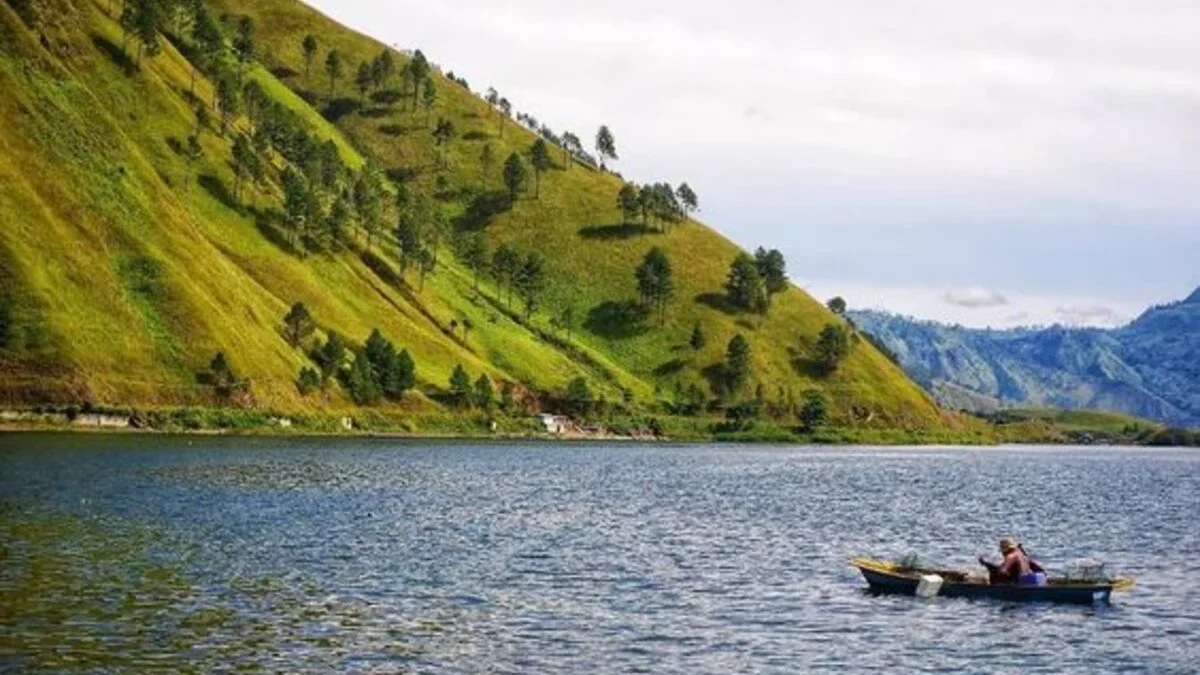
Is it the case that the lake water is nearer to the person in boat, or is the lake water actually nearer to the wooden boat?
the wooden boat

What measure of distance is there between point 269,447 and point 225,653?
127 m

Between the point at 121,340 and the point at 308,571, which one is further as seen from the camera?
the point at 121,340

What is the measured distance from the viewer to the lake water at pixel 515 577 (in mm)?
46438

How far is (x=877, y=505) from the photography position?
124m

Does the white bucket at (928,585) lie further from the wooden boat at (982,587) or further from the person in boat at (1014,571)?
the person in boat at (1014,571)

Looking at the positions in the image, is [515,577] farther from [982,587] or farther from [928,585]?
[982,587]

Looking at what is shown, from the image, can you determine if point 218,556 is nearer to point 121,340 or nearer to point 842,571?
point 842,571

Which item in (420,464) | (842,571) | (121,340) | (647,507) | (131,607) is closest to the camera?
(131,607)

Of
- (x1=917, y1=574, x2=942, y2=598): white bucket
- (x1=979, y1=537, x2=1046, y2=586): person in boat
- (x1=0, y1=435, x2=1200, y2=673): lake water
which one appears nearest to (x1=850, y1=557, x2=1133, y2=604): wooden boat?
(x1=917, y1=574, x2=942, y2=598): white bucket

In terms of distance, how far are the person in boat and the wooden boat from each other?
0.33m

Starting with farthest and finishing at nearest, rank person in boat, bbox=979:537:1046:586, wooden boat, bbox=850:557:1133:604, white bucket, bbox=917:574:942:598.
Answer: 1. person in boat, bbox=979:537:1046:586
2. white bucket, bbox=917:574:942:598
3. wooden boat, bbox=850:557:1133:604

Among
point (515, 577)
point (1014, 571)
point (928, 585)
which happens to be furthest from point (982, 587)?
point (515, 577)

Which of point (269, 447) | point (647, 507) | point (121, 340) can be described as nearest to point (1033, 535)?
point (647, 507)

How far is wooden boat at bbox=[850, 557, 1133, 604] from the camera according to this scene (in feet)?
209
